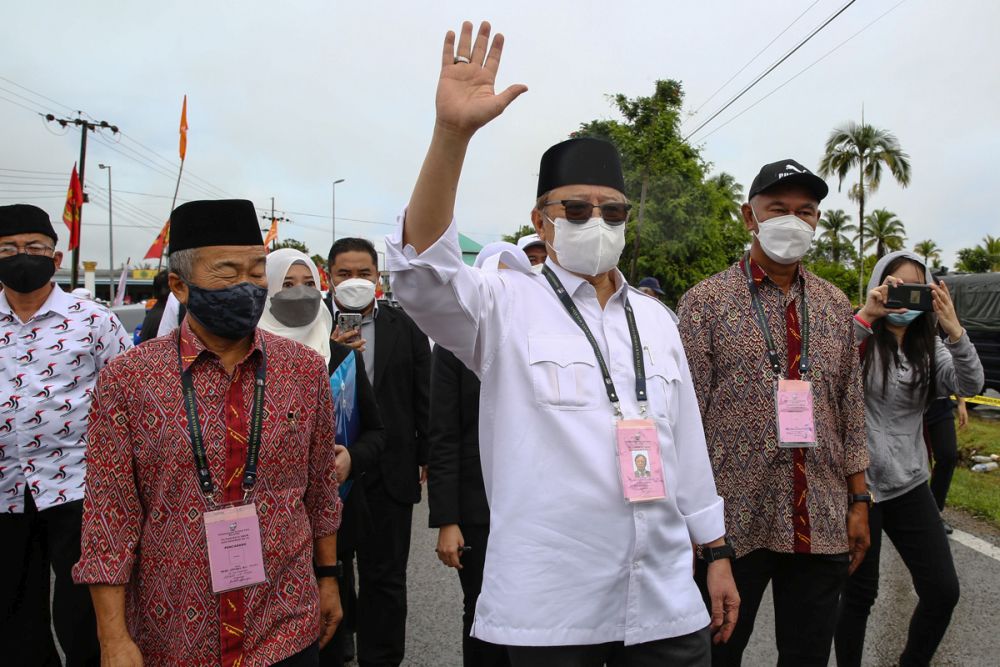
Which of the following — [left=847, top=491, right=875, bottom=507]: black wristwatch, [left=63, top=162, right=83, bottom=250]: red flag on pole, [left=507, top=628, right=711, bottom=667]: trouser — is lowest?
[left=507, top=628, right=711, bottom=667]: trouser

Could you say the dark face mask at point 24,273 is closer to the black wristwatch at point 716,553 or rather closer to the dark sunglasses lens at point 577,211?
the dark sunglasses lens at point 577,211

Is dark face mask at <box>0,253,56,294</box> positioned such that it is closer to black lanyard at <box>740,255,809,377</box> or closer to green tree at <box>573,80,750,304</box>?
black lanyard at <box>740,255,809,377</box>

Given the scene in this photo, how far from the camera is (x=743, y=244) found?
3616 cm

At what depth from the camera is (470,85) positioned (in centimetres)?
167

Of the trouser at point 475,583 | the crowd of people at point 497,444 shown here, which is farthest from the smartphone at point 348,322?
the trouser at point 475,583

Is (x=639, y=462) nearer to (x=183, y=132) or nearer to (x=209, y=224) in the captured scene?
(x=209, y=224)

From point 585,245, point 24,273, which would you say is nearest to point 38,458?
point 24,273

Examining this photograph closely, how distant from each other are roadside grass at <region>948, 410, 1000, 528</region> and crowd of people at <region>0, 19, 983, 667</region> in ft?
12.2

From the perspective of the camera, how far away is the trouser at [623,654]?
1883 mm

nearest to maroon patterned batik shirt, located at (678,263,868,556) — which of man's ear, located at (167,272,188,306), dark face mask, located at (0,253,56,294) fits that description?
man's ear, located at (167,272,188,306)

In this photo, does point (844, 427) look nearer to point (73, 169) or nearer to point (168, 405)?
point (168, 405)

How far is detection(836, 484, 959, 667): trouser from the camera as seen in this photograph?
3264 millimetres

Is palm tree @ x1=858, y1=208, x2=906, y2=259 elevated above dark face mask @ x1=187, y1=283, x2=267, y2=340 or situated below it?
above

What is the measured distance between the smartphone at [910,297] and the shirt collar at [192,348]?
112 inches
